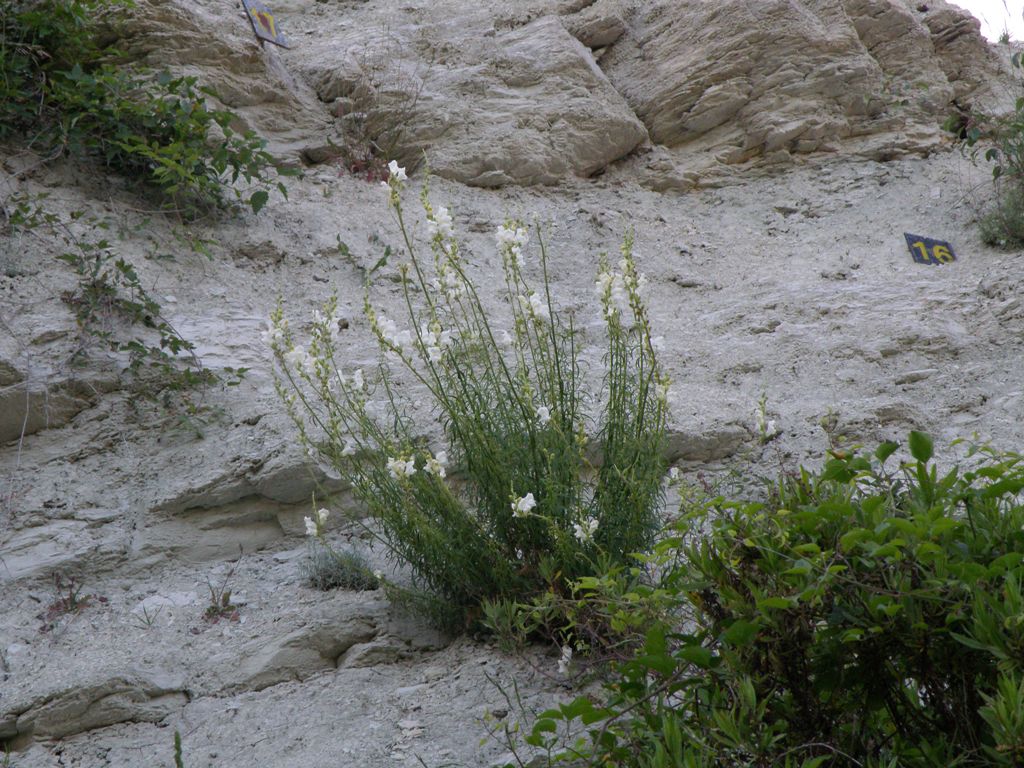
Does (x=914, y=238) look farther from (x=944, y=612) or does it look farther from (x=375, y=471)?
(x=944, y=612)

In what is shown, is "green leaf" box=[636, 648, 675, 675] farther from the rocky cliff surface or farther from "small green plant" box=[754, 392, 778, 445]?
"small green plant" box=[754, 392, 778, 445]

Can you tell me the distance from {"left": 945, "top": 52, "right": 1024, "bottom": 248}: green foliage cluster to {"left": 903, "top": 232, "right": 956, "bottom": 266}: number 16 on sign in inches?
9.6

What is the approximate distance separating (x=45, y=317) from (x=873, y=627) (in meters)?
4.04

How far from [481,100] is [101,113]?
280 cm

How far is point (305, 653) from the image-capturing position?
10.0 ft

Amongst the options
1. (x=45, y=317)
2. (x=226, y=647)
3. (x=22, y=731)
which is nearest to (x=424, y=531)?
(x=226, y=647)

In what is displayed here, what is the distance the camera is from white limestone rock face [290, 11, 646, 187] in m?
6.62

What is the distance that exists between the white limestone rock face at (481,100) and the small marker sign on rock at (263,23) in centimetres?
21

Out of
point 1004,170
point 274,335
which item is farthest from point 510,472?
point 1004,170

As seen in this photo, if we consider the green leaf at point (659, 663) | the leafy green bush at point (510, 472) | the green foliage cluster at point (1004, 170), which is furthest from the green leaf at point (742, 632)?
the green foliage cluster at point (1004, 170)

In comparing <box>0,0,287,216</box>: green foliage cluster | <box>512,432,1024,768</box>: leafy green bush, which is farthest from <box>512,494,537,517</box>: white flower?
<box>0,0,287,216</box>: green foliage cluster

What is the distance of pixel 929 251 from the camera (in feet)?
18.9

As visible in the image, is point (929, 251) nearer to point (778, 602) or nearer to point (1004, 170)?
point (1004, 170)

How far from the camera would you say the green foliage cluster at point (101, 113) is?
16.8 feet
